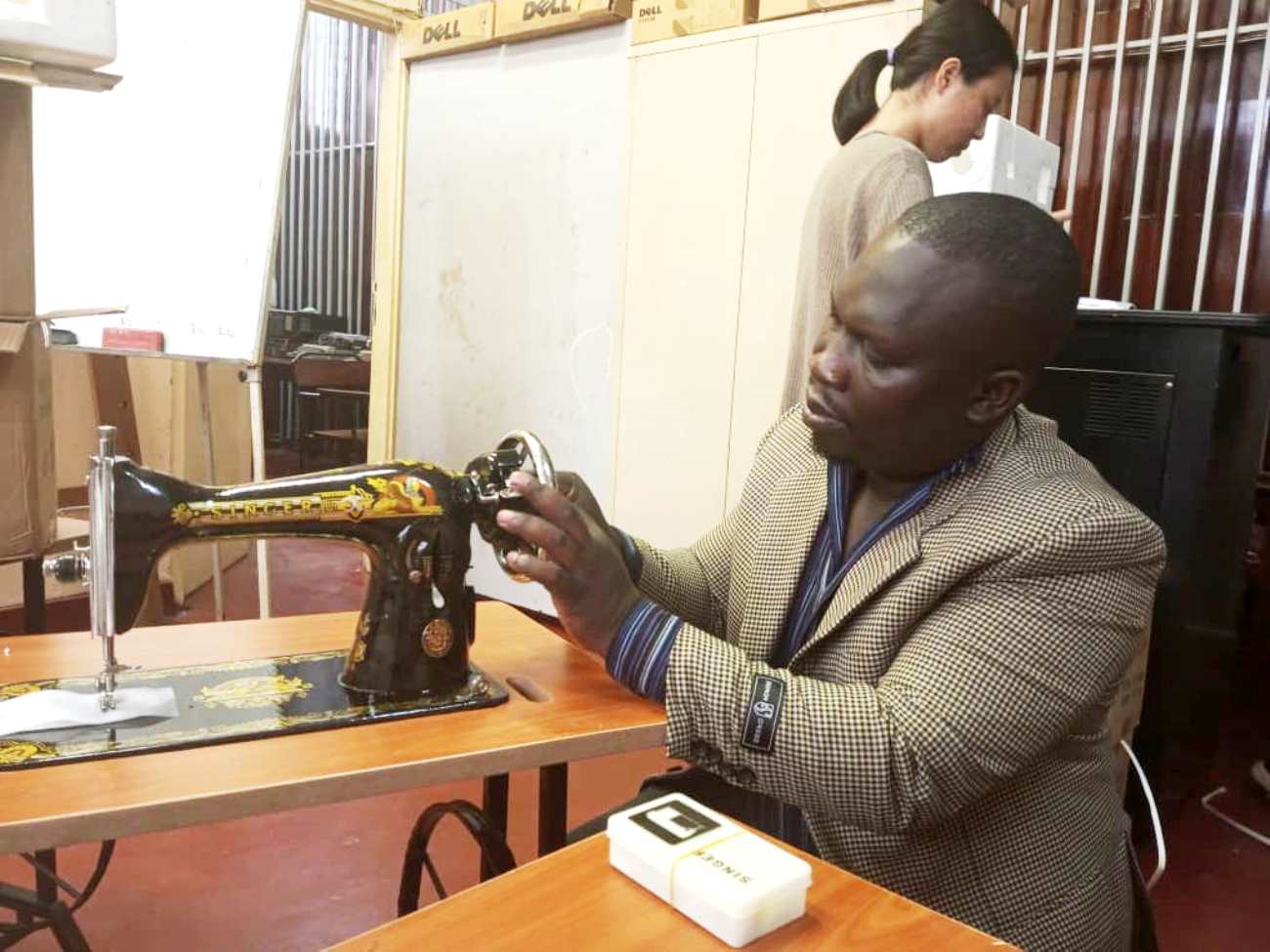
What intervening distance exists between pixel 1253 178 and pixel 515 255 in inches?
97.3

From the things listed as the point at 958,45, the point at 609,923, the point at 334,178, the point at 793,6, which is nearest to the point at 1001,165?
the point at 958,45

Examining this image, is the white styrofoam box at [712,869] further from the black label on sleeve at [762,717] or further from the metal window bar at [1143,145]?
the metal window bar at [1143,145]

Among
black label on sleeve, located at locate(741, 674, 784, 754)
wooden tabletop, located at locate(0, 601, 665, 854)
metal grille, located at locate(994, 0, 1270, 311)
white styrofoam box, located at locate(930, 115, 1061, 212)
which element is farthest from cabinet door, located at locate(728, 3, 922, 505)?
black label on sleeve, located at locate(741, 674, 784, 754)

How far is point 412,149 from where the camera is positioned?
448 centimetres

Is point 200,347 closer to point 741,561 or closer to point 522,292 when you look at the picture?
point 522,292

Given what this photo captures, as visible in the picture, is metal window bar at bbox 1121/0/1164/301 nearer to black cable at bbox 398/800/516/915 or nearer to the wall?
black cable at bbox 398/800/516/915

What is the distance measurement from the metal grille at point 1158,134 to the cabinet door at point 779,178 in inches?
27.4

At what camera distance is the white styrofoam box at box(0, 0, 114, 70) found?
5.22 feet

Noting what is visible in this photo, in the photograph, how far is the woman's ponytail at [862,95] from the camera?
228 centimetres

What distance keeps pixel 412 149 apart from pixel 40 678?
12.2ft

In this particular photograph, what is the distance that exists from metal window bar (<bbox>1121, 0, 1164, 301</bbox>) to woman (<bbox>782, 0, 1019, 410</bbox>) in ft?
4.34

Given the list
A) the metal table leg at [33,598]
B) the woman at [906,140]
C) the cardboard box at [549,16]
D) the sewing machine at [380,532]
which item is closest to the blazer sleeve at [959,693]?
the sewing machine at [380,532]

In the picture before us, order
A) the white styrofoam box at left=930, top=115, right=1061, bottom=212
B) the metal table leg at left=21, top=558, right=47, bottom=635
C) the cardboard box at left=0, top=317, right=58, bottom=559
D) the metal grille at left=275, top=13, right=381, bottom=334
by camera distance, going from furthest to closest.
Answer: the metal grille at left=275, top=13, right=381, bottom=334
the white styrofoam box at left=930, top=115, right=1061, bottom=212
the metal table leg at left=21, top=558, right=47, bottom=635
the cardboard box at left=0, top=317, right=58, bottom=559

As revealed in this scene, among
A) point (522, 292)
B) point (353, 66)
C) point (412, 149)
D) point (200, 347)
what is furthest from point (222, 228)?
point (353, 66)
